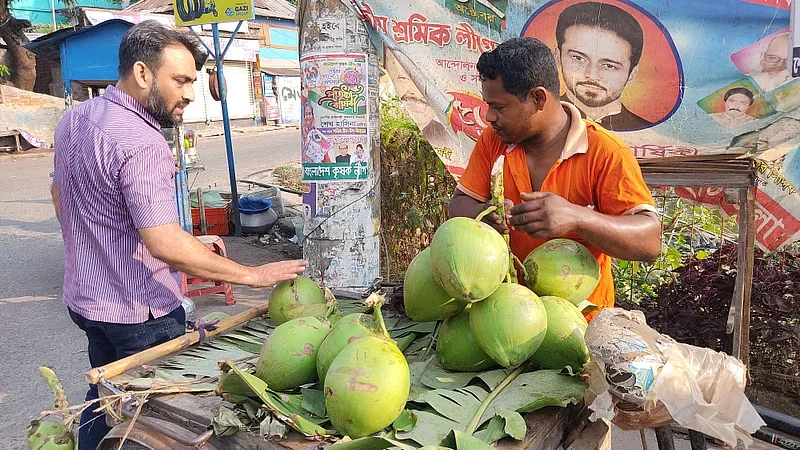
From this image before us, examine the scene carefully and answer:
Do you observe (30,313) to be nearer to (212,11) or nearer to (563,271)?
(212,11)

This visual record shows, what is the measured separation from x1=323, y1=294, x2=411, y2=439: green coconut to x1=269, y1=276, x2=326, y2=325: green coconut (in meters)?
0.57

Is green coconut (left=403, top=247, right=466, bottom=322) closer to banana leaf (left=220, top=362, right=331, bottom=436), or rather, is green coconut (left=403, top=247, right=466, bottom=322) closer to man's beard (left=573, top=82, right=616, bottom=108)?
banana leaf (left=220, top=362, right=331, bottom=436)

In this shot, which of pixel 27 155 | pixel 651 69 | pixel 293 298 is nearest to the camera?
pixel 293 298

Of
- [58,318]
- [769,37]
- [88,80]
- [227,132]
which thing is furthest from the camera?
[88,80]

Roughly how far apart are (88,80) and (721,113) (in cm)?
1760

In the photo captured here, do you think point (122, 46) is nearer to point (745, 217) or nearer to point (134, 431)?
point (134, 431)

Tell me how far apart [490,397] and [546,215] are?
0.51 meters

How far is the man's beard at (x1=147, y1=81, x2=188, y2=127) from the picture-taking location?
216 centimetres

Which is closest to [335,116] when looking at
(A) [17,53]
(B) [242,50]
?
(A) [17,53]

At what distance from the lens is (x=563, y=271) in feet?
5.21

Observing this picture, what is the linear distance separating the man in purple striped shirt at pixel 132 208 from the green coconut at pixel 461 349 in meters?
0.63

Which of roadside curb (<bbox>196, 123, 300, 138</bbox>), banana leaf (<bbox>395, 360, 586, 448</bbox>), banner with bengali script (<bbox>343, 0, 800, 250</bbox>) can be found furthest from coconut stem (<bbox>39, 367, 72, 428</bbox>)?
roadside curb (<bbox>196, 123, 300, 138</bbox>)

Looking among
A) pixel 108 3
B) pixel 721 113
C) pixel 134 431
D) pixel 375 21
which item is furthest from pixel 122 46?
pixel 108 3

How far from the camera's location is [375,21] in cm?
362
